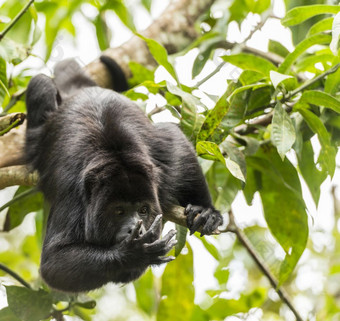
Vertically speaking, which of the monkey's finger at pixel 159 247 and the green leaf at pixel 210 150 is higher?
the green leaf at pixel 210 150

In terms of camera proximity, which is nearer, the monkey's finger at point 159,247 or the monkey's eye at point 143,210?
the monkey's finger at point 159,247

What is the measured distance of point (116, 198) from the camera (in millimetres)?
3391

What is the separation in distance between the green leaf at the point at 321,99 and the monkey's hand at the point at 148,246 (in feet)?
4.15

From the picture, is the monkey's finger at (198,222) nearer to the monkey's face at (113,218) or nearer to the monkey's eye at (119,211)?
the monkey's face at (113,218)

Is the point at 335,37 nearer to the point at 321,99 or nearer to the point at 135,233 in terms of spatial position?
the point at 321,99

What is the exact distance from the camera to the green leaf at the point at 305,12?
3.35 m

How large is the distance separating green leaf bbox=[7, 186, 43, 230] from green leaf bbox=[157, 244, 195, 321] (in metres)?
1.20

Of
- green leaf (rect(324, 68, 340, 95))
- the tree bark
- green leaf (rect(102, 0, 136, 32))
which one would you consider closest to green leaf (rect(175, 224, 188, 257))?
green leaf (rect(324, 68, 340, 95))

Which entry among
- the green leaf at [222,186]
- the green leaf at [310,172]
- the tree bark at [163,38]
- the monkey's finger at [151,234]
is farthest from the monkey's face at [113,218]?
the tree bark at [163,38]

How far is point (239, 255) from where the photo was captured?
5.95 meters

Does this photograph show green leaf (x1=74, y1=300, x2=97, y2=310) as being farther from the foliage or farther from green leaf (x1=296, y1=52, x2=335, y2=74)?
green leaf (x1=296, y1=52, x2=335, y2=74)

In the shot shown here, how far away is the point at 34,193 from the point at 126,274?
1.16 metres

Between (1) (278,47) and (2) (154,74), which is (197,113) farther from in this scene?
(1) (278,47)

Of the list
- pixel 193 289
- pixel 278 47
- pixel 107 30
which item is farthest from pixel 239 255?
pixel 107 30
